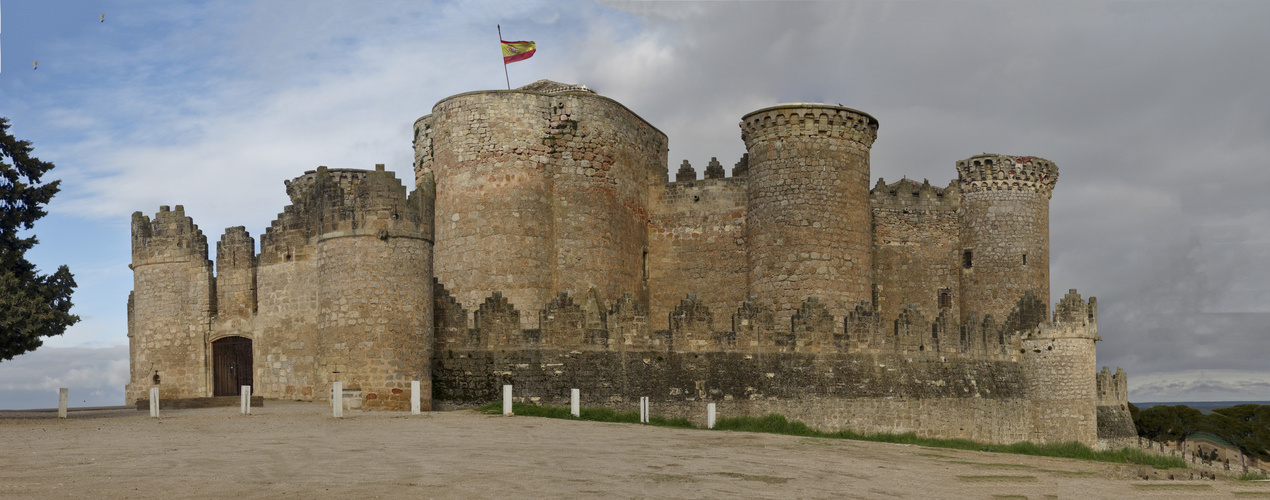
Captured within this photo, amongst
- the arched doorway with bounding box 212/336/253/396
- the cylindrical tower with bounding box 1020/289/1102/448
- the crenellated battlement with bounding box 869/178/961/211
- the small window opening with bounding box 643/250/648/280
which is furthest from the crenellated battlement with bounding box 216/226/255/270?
the cylindrical tower with bounding box 1020/289/1102/448

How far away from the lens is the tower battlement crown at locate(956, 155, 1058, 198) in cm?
3631

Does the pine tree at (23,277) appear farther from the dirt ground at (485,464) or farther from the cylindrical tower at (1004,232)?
the cylindrical tower at (1004,232)

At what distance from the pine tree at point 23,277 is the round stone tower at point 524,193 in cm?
917

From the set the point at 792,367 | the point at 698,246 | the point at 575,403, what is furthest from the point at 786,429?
the point at 698,246

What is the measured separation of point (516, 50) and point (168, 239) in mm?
10465

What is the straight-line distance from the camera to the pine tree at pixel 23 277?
23.1 m

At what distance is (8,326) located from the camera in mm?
23031

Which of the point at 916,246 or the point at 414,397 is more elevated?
the point at 916,246

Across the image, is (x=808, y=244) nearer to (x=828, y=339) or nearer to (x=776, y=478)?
(x=828, y=339)

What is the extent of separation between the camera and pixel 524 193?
1209 inches

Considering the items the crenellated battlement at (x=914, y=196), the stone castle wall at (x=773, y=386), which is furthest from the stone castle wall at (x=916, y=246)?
the stone castle wall at (x=773, y=386)

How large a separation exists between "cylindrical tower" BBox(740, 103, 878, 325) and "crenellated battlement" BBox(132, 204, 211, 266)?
15.0m

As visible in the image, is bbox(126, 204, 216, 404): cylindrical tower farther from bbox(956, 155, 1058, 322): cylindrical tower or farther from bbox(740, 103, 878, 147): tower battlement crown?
bbox(956, 155, 1058, 322): cylindrical tower

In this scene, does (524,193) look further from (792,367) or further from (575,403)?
(792,367)
